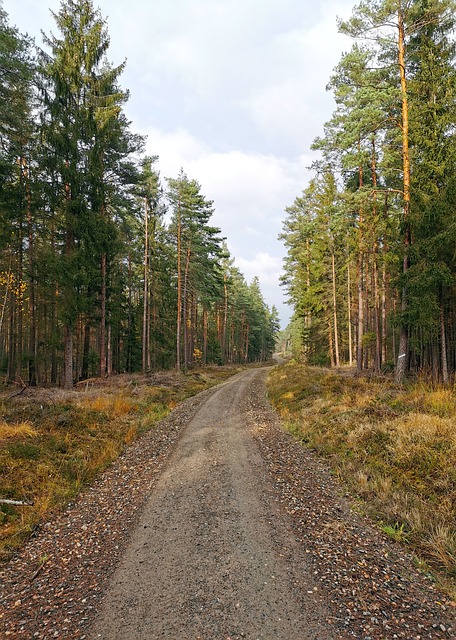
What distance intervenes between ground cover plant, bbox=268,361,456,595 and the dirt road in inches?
76.9

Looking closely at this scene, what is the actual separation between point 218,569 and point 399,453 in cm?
492

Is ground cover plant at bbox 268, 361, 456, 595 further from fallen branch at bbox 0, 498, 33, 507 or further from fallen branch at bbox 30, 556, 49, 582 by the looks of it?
fallen branch at bbox 0, 498, 33, 507

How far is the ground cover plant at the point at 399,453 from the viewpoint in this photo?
456cm

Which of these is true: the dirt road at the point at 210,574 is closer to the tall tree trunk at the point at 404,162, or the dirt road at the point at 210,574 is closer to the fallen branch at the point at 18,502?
the fallen branch at the point at 18,502

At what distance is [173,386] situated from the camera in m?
20.7

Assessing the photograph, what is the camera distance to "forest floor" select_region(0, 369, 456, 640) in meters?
3.10

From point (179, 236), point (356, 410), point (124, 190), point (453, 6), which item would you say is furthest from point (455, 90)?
point (179, 236)

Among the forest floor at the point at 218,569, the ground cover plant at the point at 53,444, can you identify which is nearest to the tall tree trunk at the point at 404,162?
the forest floor at the point at 218,569

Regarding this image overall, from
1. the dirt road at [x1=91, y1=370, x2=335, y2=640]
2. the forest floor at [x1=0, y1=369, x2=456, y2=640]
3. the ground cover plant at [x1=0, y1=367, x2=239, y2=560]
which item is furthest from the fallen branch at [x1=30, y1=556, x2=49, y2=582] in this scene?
the dirt road at [x1=91, y1=370, x2=335, y2=640]

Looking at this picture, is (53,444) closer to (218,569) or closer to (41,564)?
(41,564)

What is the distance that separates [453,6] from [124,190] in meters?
19.0

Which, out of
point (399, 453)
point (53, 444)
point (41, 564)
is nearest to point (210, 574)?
point (41, 564)

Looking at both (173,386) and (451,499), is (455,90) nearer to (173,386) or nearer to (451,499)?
(451,499)

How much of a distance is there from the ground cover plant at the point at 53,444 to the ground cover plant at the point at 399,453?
604cm
